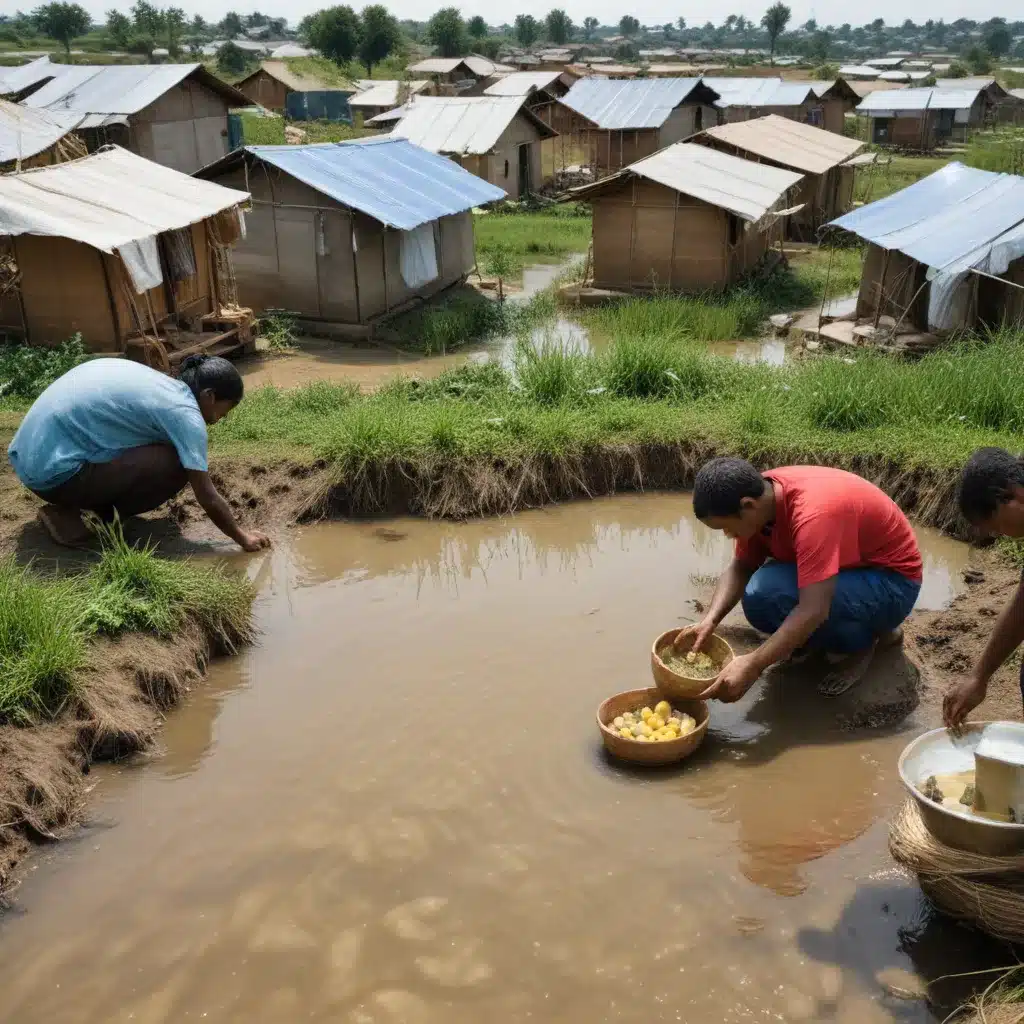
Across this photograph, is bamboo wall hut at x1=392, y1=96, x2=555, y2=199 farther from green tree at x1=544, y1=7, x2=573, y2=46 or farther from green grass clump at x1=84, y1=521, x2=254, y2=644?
green tree at x1=544, y1=7, x2=573, y2=46

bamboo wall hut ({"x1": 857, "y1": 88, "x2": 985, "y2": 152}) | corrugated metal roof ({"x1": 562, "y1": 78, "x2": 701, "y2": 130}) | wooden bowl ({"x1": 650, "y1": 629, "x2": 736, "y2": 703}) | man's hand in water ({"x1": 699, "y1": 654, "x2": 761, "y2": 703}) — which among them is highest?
corrugated metal roof ({"x1": 562, "y1": 78, "x2": 701, "y2": 130})

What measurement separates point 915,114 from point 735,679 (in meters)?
36.2

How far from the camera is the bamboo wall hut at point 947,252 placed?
10070 mm

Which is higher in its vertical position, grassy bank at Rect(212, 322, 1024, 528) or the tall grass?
the tall grass

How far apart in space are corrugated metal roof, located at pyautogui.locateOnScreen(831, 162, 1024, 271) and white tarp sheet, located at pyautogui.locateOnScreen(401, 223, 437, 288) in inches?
223

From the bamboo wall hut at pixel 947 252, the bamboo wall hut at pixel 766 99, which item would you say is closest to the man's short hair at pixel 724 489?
the bamboo wall hut at pixel 947 252

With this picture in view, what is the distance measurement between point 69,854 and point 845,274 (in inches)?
625

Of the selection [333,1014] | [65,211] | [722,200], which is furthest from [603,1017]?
[722,200]

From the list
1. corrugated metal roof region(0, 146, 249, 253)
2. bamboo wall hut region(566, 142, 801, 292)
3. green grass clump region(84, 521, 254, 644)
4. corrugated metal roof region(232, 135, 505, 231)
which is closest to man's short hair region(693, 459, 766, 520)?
green grass clump region(84, 521, 254, 644)

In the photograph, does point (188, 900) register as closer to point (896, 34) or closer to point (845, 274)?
point (845, 274)

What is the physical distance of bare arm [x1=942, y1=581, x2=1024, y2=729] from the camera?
3381 mm

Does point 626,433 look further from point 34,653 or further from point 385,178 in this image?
point 385,178

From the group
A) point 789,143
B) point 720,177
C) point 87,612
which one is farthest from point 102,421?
point 789,143

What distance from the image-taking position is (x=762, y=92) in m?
31.4
